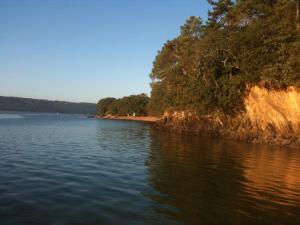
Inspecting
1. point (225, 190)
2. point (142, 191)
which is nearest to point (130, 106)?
point (225, 190)

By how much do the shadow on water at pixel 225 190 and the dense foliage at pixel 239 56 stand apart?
66.1ft

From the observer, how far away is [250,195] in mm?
12562

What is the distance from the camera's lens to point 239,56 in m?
41.9

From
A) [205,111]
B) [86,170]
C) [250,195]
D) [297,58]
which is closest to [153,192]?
[250,195]

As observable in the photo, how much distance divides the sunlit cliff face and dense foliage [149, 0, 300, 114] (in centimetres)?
138

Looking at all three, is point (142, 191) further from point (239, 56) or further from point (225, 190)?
point (239, 56)

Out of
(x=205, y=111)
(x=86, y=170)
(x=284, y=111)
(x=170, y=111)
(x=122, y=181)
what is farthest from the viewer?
(x=170, y=111)

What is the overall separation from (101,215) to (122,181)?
483cm

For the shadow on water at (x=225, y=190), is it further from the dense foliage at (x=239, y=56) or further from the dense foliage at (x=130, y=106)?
the dense foliage at (x=130, y=106)

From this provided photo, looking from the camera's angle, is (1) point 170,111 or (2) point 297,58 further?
(1) point 170,111

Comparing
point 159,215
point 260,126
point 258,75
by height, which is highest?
point 258,75

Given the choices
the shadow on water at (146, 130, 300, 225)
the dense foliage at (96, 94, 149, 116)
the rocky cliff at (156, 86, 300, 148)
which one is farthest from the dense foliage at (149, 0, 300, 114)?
the dense foliage at (96, 94, 149, 116)

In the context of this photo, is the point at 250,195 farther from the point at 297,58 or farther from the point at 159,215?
the point at 297,58

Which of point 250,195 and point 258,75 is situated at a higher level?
point 258,75
